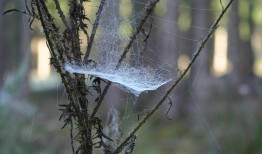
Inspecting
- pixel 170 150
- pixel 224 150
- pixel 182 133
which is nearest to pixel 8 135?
pixel 224 150

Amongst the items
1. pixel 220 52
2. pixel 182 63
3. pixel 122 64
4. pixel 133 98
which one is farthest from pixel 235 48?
pixel 220 52

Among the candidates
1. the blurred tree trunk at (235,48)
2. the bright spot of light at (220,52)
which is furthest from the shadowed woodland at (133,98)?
the bright spot of light at (220,52)

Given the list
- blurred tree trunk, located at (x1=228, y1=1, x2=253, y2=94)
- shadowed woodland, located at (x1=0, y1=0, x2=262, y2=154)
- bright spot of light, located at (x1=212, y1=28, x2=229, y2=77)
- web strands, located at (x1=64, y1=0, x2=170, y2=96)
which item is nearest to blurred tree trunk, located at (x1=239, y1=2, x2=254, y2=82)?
shadowed woodland, located at (x1=0, y1=0, x2=262, y2=154)

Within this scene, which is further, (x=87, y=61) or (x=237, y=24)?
(x=237, y=24)

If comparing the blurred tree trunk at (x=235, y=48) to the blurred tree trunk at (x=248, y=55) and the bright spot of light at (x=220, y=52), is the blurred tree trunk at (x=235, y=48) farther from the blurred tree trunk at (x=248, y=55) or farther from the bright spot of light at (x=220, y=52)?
the bright spot of light at (x=220, y=52)

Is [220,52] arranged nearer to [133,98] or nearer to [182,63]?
[182,63]

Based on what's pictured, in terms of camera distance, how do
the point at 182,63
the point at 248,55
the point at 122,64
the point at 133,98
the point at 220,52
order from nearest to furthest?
1. the point at 122,64
2. the point at 133,98
3. the point at 248,55
4. the point at 182,63
5. the point at 220,52

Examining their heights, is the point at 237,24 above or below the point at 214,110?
above

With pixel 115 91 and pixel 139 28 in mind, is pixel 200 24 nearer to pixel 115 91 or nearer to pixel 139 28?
pixel 115 91
